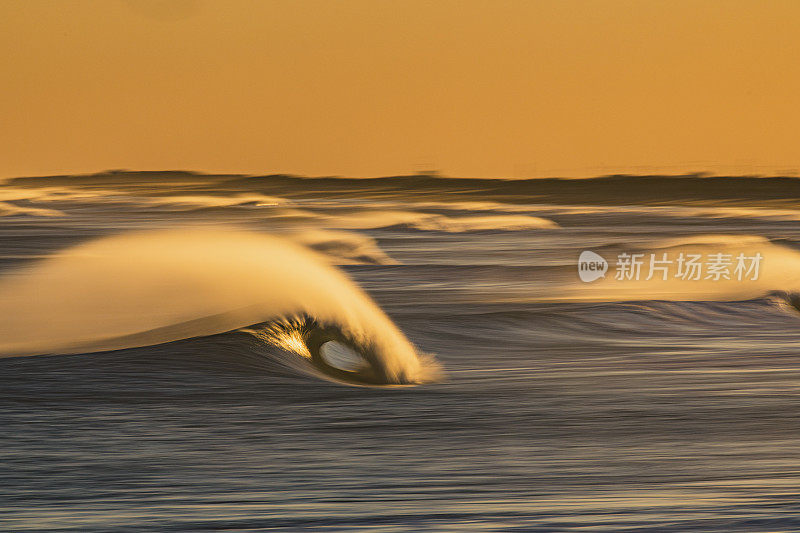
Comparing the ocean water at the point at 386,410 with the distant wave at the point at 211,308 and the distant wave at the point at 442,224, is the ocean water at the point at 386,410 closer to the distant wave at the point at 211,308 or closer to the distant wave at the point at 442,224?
the distant wave at the point at 211,308

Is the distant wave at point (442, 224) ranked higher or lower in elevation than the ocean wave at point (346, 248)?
higher

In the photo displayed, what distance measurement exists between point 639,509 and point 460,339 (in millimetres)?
7563

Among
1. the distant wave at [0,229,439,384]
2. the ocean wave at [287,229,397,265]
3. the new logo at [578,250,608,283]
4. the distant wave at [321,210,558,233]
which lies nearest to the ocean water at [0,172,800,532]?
the distant wave at [0,229,439,384]

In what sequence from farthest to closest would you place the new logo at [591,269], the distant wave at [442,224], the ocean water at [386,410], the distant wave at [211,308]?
the distant wave at [442,224] < the new logo at [591,269] < the distant wave at [211,308] < the ocean water at [386,410]

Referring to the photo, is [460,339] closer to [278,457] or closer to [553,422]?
[553,422]

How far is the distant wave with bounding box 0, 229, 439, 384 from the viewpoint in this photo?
38.7 feet

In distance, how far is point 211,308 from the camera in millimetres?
15852

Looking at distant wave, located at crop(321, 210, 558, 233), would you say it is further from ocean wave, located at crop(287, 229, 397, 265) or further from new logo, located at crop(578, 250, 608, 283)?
new logo, located at crop(578, 250, 608, 283)

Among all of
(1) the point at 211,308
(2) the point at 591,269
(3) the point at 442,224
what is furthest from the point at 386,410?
(3) the point at 442,224

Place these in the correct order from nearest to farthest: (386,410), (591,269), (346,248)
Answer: (386,410) → (591,269) → (346,248)

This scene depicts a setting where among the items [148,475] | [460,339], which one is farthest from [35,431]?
[460,339]

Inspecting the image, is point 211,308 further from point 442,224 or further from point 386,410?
point 442,224

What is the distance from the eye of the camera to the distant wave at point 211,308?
11.8m

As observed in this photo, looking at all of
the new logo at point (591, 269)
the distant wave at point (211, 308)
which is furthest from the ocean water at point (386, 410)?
the new logo at point (591, 269)
